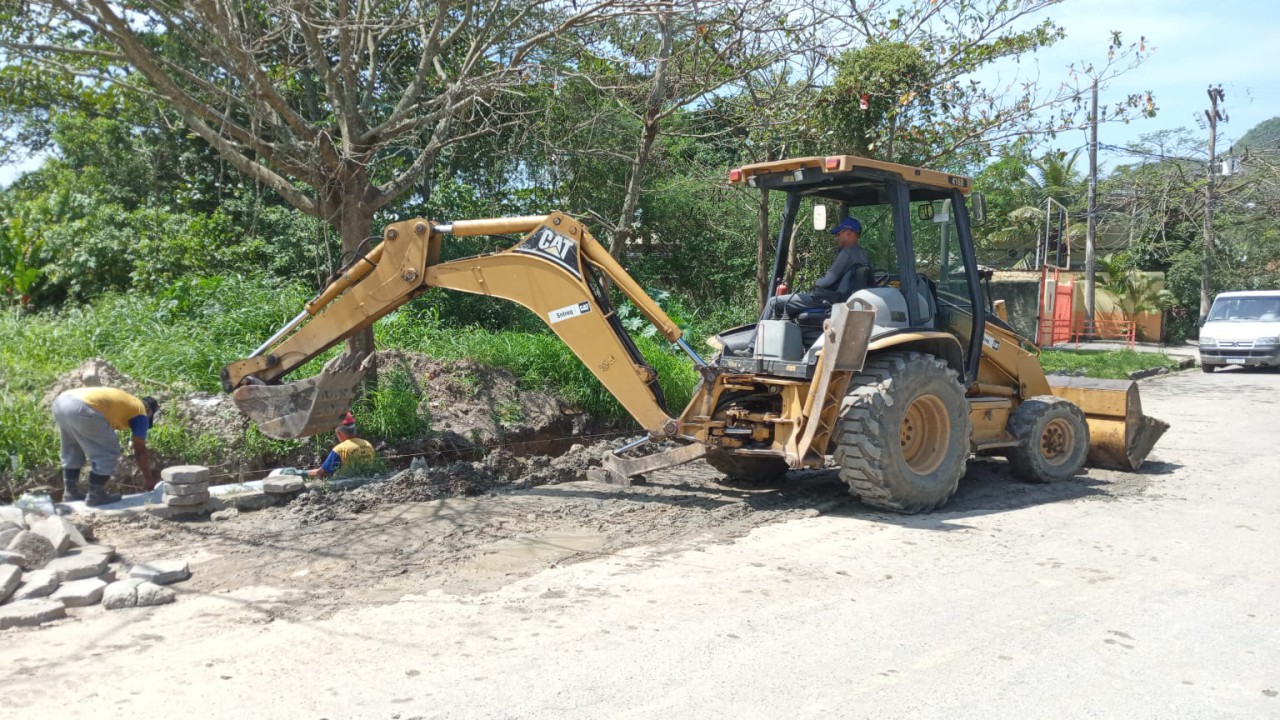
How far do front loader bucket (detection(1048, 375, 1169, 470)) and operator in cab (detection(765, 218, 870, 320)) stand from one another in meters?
3.16

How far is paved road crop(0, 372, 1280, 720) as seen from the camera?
388 cm

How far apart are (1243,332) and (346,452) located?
19.2 metres

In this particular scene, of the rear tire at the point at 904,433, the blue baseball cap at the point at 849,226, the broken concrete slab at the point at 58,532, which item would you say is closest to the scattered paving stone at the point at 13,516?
the broken concrete slab at the point at 58,532

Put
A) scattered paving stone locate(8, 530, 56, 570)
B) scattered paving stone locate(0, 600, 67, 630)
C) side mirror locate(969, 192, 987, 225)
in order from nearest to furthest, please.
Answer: scattered paving stone locate(0, 600, 67, 630) < scattered paving stone locate(8, 530, 56, 570) < side mirror locate(969, 192, 987, 225)

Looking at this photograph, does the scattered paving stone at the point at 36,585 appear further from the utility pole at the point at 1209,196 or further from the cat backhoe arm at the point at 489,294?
the utility pole at the point at 1209,196

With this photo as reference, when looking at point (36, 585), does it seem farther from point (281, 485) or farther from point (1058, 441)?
point (1058, 441)

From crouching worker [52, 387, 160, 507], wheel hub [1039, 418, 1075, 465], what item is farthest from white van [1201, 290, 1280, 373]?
crouching worker [52, 387, 160, 507]

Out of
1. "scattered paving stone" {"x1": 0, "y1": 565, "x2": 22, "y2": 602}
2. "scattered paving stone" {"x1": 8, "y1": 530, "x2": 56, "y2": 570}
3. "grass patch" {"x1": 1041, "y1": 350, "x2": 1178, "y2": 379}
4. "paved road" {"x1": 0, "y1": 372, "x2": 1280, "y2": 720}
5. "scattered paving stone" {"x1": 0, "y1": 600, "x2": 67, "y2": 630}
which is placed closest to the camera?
"paved road" {"x1": 0, "y1": 372, "x2": 1280, "y2": 720}

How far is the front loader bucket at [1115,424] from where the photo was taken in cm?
893

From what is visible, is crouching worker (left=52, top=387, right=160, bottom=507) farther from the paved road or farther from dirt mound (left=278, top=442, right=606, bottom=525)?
the paved road

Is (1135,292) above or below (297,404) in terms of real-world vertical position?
above

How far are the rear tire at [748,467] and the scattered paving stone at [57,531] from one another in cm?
466

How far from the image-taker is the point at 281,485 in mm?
7309

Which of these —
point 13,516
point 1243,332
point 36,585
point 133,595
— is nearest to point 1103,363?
point 1243,332
